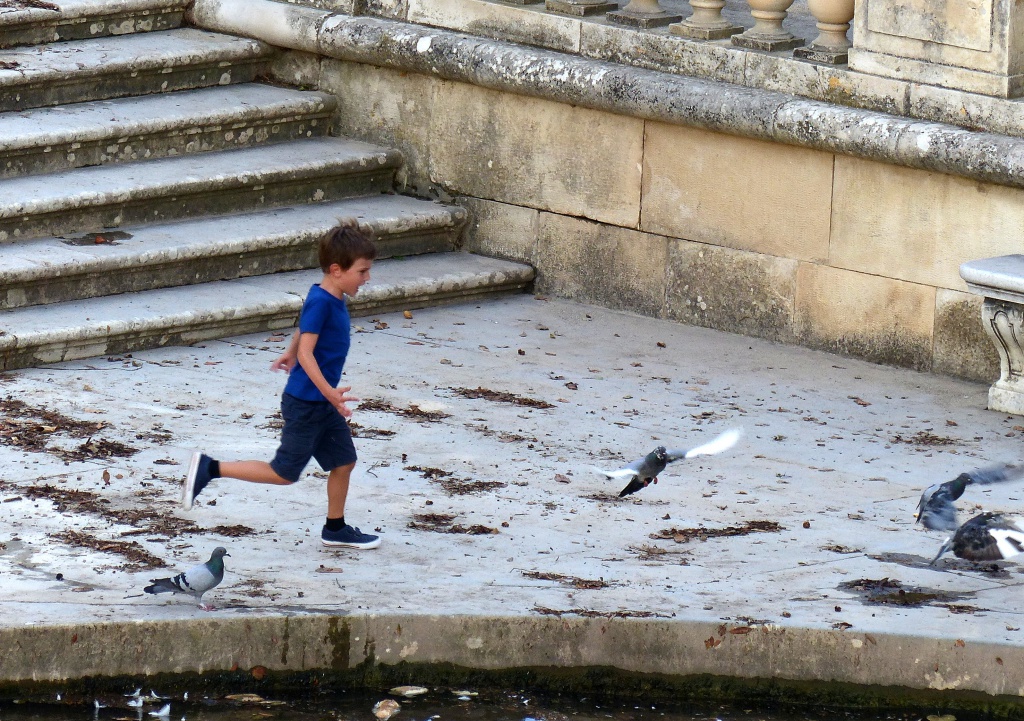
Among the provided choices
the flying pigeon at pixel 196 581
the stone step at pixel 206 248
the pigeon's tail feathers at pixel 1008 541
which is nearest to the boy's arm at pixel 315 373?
the flying pigeon at pixel 196 581

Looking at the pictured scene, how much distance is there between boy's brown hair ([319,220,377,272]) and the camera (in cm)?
558

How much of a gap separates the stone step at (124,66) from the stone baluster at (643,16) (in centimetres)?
195

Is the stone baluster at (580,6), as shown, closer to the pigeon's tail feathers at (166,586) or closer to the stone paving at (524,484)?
the stone paving at (524,484)

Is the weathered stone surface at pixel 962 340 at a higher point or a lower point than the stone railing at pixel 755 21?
lower

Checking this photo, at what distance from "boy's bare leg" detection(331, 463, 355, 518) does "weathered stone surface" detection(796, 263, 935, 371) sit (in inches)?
121

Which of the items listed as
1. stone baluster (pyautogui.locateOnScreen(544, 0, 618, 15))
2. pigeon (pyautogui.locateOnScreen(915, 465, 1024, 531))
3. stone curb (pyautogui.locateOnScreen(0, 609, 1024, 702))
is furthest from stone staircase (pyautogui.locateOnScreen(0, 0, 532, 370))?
pigeon (pyautogui.locateOnScreen(915, 465, 1024, 531))

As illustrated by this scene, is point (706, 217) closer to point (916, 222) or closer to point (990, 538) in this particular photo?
point (916, 222)

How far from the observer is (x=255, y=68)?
32.1ft

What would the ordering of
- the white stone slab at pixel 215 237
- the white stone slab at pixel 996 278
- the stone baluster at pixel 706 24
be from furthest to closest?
the stone baluster at pixel 706 24 → the white stone slab at pixel 215 237 → the white stone slab at pixel 996 278

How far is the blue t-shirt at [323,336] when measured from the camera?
5.61 meters

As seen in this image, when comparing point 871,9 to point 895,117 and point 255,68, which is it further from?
point 255,68

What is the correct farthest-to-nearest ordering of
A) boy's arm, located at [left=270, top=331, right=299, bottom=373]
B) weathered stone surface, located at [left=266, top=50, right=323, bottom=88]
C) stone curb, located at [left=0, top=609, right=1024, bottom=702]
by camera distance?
1. weathered stone surface, located at [left=266, top=50, right=323, bottom=88]
2. boy's arm, located at [left=270, top=331, right=299, bottom=373]
3. stone curb, located at [left=0, top=609, right=1024, bottom=702]

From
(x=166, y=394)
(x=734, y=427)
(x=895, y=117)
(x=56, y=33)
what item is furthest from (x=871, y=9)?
(x=56, y=33)

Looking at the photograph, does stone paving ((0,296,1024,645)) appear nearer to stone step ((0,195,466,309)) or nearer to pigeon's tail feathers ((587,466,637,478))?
pigeon's tail feathers ((587,466,637,478))
